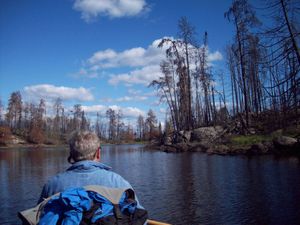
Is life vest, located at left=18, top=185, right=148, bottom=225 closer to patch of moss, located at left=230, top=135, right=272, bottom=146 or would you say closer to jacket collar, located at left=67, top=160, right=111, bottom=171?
jacket collar, located at left=67, top=160, right=111, bottom=171

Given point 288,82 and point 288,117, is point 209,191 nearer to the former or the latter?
point 288,117

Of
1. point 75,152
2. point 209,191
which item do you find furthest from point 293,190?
point 75,152

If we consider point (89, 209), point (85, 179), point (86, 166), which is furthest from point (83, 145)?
point (89, 209)

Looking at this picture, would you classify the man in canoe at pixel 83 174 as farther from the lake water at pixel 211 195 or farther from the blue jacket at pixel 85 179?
the lake water at pixel 211 195

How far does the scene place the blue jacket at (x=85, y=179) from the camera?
2576mm

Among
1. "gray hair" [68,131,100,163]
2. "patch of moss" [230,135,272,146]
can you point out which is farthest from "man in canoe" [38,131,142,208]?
"patch of moss" [230,135,272,146]

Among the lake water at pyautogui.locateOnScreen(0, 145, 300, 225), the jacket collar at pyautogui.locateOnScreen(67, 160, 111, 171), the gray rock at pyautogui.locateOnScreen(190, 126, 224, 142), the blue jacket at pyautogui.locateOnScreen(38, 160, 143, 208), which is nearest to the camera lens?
the blue jacket at pyautogui.locateOnScreen(38, 160, 143, 208)

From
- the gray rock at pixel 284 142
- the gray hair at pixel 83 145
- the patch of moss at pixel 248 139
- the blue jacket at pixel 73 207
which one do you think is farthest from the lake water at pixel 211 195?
the patch of moss at pixel 248 139

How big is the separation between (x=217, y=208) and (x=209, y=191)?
271 centimetres

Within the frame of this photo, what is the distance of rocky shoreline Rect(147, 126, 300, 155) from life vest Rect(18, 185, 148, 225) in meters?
25.5

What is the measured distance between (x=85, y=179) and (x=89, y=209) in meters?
0.37

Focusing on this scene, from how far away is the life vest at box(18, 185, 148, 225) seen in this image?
2.23 metres

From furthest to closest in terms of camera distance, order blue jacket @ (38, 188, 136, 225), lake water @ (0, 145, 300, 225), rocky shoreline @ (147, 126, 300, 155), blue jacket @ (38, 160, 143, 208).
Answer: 1. rocky shoreline @ (147, 126, 300, 155)
2. lake water @ (0, 145, 300, 225)
3. blue jacket @ (38, 160, 143, 208)
4. blue jacket @ (38, 188, 136, 225)

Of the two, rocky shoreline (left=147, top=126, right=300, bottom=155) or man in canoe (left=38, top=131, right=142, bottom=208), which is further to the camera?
rocky shoreline (left=147, top=126, right=300, bottom=155)
